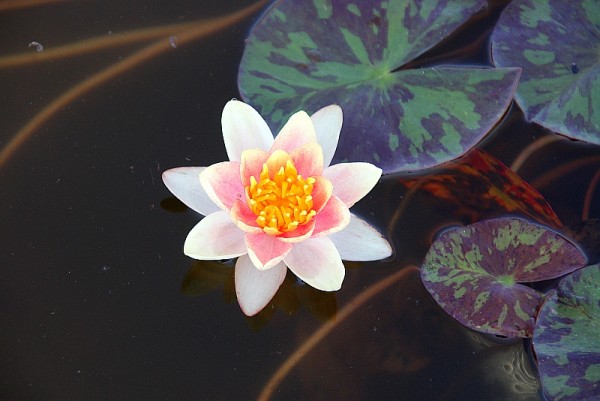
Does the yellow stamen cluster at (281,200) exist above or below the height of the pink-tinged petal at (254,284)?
above

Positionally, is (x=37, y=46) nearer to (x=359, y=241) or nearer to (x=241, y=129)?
(x=241, y=129)

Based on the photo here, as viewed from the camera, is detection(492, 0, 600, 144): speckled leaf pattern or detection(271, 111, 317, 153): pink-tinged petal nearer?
detection(271, 111, 317, 153): pink-tinged petal

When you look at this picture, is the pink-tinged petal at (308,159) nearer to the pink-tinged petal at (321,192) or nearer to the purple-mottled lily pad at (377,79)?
the pink-tinged petal at (321,192)

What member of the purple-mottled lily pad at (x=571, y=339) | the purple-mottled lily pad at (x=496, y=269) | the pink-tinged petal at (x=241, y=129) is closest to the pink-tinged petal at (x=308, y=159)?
the pink-tinged petal at (x=241, y=129)

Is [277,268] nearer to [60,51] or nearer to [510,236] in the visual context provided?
[510,236]

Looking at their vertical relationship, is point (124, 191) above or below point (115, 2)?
below

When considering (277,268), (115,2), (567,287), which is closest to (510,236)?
(567,287)

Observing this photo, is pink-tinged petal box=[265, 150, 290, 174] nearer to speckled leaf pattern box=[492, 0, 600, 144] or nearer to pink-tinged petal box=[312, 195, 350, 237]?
pink-tinged petal box=[312, 195, 350, 237]

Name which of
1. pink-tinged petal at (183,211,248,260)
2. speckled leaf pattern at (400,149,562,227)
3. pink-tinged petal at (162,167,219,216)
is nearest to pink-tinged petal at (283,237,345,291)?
pink-tinged petal at (183,211,248,260)
